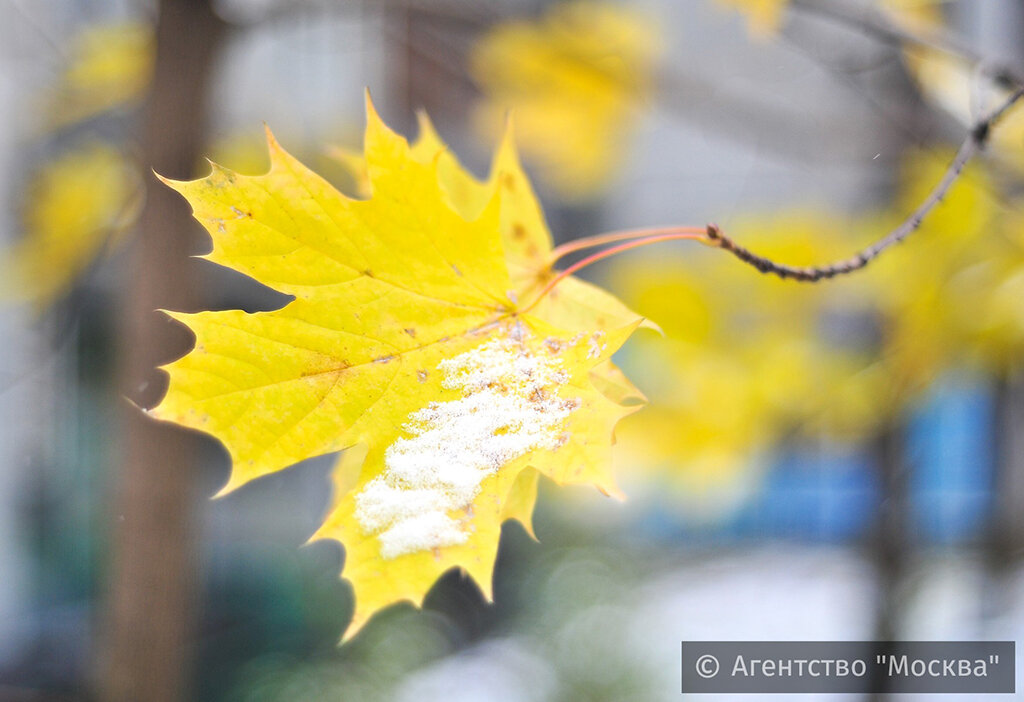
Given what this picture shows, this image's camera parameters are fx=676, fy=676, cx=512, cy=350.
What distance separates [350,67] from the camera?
2412mm

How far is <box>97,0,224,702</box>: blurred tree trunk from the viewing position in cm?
91

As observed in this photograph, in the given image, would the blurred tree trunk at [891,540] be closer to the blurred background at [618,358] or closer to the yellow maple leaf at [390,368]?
the blurred background at [618,358]

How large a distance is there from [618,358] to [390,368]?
6.98 ft

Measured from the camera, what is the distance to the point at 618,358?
2455mm

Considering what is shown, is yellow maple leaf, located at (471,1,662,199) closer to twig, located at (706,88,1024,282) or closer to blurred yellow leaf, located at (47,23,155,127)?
blurred yellow leaf, located at (47,23,155,127)

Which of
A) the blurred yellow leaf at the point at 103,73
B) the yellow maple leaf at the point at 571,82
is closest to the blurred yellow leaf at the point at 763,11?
the yellow maple leaf at the point at 571,82

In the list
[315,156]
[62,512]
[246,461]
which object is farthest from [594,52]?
[62,512]

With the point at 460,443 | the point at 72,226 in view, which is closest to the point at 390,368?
the point at 460,443

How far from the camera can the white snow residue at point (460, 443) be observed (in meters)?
0.37

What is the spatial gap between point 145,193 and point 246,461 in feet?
2.49

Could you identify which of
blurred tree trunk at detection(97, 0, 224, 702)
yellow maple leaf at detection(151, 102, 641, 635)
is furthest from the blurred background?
yellow maple leaf at detection(151, 102, 641, 635)

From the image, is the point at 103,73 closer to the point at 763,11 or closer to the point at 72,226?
the point at 72,226

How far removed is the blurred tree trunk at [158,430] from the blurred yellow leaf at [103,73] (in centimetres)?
26

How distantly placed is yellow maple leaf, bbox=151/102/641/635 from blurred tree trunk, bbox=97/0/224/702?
0.60 meters
